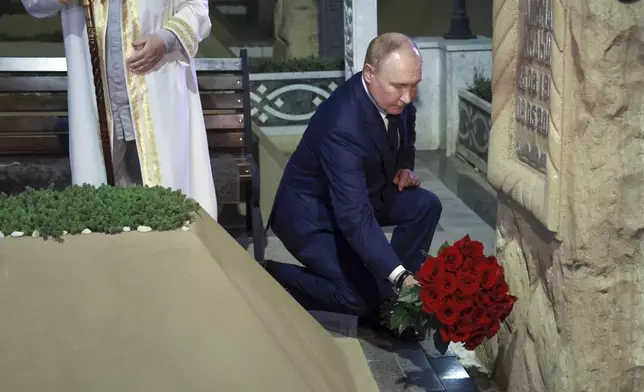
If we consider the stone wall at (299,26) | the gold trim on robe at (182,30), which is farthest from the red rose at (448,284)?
the stone wall at (299,26)

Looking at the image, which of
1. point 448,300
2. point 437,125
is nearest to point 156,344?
point 448,300

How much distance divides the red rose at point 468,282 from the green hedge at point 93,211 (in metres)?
0.85

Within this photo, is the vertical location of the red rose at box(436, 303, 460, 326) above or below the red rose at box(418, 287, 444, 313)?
below

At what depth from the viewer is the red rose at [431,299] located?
2.88m

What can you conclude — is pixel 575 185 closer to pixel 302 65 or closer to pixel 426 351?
pixel 426 351

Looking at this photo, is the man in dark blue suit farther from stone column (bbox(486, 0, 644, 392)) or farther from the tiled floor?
stone column (bbox(486, 0, 644, 392))

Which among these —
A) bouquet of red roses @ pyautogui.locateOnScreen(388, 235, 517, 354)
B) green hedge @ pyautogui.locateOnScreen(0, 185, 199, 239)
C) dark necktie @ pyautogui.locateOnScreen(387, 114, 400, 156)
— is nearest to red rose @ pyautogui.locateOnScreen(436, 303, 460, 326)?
bouquet of red roses @ pyautogui.locateOnScreen(388, 235, 517, 354)

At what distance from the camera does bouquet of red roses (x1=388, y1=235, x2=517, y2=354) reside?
289cm

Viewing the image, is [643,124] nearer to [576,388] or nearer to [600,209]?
[600,209]

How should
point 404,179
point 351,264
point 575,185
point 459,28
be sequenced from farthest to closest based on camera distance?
1. point 459,28
2. point 404,179
3. point 351,264
4. point 575,185

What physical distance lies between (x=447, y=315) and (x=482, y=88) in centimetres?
439

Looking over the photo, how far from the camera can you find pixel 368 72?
3.45 metres

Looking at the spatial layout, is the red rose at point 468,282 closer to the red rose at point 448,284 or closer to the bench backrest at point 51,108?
the red rose at point 448,284

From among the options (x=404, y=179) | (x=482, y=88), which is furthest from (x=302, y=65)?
(x=404, y=179)
